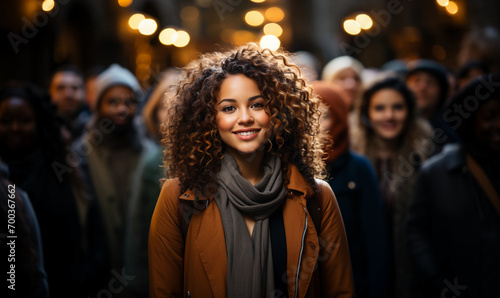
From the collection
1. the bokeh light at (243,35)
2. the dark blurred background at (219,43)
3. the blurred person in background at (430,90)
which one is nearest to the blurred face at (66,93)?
the dark blurred background at (219,43)

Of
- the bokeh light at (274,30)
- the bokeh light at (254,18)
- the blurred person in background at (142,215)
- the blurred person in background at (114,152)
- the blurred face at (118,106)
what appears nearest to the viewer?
the blurred person in background at (142,215)

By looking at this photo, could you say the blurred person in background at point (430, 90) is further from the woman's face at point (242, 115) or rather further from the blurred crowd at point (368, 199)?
the woman's face at point (242, 115)

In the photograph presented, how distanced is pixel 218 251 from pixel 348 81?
510 centimetres

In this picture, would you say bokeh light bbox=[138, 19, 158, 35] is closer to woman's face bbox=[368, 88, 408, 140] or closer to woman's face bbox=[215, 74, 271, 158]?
woman's face bbox=[368, 88, 408, 140]

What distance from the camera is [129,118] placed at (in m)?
5.47

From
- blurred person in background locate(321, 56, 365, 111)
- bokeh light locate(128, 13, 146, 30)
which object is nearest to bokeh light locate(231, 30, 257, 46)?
bokeh light locate(128, 13, 146, 30)

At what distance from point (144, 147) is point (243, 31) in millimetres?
40659

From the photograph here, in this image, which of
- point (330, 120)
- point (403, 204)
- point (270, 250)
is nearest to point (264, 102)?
point (270, 250)

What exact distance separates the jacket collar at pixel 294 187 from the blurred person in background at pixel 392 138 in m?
2.31

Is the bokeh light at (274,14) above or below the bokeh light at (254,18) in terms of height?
below

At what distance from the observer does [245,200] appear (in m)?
2.50

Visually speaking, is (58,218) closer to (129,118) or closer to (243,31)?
(129,118)

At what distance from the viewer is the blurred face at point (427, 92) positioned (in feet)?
19.7

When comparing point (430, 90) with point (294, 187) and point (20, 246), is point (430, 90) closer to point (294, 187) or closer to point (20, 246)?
point (294, 187)
